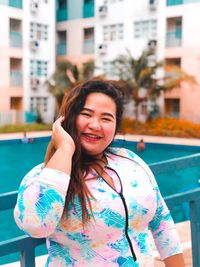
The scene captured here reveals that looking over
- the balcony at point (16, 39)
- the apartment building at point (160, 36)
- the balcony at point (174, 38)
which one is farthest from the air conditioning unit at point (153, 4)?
the balcony at point (16, 39)

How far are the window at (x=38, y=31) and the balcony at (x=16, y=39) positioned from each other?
1.69 ft

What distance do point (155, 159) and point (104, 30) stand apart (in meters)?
8.27

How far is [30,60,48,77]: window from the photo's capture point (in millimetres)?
18344

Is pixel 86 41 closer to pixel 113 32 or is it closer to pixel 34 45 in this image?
pixel 113 32

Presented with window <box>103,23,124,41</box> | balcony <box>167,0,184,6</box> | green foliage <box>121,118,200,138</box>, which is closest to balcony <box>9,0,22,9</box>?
window <box>103,23,124,41</box>

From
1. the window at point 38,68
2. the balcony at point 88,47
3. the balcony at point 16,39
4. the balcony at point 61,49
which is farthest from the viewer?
the balcony at point 61,49

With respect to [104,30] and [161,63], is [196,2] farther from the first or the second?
[104,30]

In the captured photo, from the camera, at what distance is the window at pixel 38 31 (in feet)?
59.0

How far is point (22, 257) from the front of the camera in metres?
1.34

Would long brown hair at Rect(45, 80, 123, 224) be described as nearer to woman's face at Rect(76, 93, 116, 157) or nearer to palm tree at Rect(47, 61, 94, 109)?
woman's face at Rect(76, 93, 116, 157)

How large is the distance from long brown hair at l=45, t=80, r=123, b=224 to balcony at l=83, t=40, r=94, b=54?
687 inches

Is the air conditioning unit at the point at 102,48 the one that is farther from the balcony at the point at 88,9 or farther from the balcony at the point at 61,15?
the balcony at the point at 61,15

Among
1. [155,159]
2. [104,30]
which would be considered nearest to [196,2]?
[104,30]

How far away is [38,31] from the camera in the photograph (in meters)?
18.2
